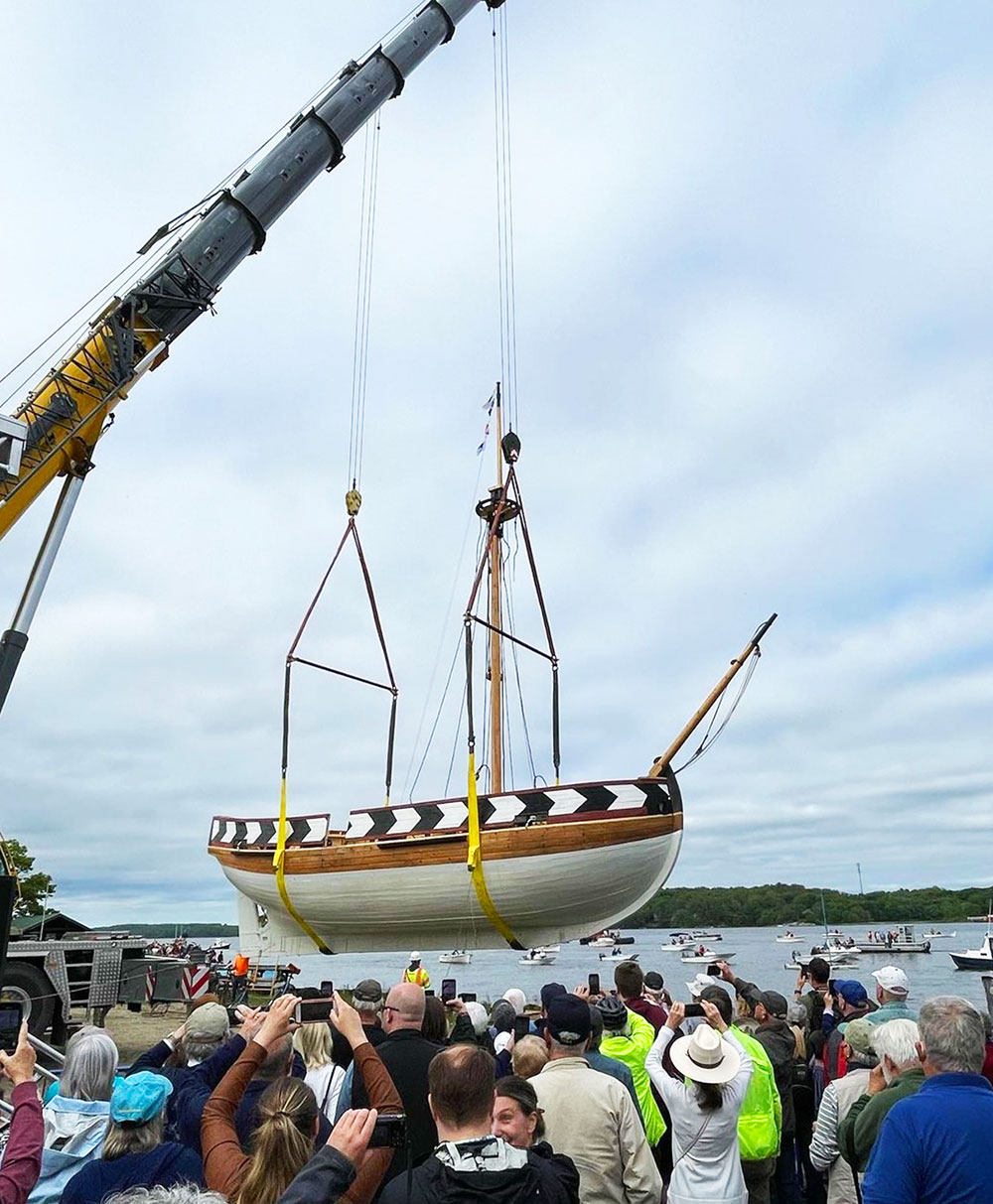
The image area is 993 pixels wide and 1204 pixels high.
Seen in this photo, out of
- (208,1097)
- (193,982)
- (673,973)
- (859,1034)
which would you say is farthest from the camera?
(673,973)

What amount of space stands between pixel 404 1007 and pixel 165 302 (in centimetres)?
955

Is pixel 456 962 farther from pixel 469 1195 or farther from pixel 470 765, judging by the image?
pixel 469 1195

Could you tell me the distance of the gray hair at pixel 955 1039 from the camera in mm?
2859

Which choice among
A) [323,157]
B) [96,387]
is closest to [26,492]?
[96,387]

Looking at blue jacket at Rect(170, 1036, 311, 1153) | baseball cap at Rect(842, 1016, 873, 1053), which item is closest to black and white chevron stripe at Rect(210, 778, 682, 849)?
baseball cap at Rect(842, 1016, 873, 1053)

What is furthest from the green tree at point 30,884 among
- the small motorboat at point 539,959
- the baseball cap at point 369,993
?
the small motorboat at point 539,959

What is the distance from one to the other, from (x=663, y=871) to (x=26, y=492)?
972cm

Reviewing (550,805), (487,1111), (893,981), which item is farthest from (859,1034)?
(550,805)

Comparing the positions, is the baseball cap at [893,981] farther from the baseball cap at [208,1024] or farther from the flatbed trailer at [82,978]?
the flatbed trailer at [82,978]

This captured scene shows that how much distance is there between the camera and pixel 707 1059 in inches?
162

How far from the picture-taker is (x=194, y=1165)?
9.75ft

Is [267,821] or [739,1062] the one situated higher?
[267,821]

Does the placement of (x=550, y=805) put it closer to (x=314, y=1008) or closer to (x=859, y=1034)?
(x=859, y=1034)

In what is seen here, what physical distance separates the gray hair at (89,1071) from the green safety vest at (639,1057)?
2.42 m
